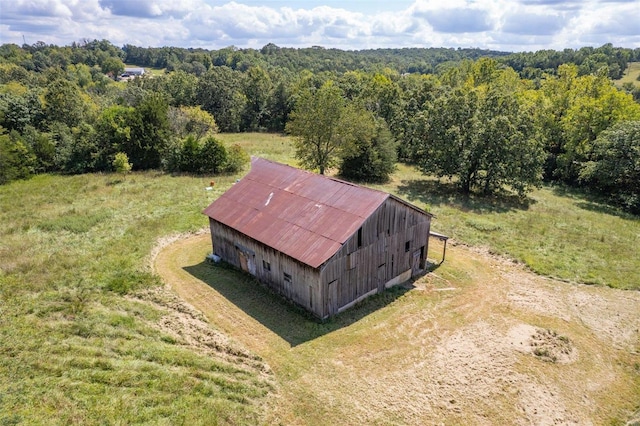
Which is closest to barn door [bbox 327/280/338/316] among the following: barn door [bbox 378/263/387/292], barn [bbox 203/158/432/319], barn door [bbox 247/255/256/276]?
barn [bbox 203/158/432/319]

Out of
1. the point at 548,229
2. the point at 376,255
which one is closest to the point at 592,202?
the point at 548,229

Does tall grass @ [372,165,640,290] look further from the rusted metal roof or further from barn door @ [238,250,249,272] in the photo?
barn door @ [238,250,249,272]

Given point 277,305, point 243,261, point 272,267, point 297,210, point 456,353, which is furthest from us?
point 243,261

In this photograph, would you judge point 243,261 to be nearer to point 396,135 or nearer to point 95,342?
point 95,342

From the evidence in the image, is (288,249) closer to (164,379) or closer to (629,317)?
(164,379)

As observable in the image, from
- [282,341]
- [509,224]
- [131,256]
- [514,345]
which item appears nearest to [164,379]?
[282,341]

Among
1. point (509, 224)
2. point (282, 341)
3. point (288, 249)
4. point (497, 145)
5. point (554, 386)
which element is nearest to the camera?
point (554, 386)
